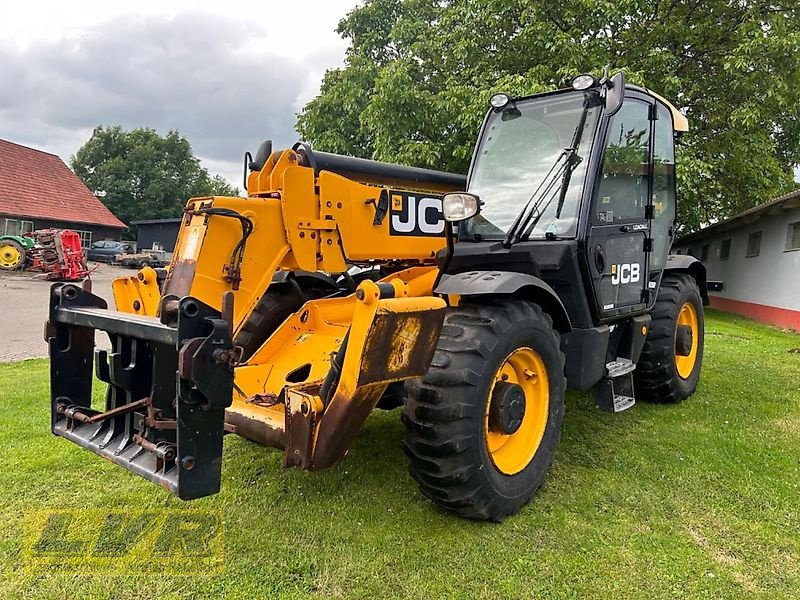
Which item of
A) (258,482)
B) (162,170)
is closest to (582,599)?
(258,482)

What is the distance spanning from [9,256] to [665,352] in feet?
83.9

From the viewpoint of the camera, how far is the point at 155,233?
41781 millimetres

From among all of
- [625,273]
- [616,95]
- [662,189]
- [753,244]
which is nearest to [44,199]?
[753,244]

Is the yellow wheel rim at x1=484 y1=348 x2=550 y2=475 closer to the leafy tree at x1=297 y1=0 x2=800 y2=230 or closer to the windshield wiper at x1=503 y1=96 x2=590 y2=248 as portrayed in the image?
the windshield wiper at x1=503 y1=96 x2=590 y2=248

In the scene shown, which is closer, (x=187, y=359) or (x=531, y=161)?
(x=187, y=359)

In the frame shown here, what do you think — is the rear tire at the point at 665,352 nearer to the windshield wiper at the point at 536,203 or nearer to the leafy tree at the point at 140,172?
the windshield wiper at the point at 536,203

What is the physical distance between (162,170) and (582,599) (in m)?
57.0

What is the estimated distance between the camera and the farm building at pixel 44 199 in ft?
97.1

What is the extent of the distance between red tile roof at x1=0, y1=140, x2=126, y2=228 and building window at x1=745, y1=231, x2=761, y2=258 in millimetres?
30193

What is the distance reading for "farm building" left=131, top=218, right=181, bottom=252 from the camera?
39.9 meters

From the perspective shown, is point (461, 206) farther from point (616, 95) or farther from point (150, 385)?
point (150, 385)

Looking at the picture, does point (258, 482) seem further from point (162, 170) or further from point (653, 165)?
point (162, 170)

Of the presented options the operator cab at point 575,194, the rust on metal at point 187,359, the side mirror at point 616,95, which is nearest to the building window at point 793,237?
the operator cab at point 575,194

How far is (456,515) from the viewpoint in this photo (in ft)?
10.6
